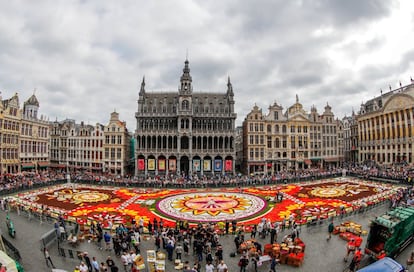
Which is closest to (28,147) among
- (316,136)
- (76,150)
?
(76,150)

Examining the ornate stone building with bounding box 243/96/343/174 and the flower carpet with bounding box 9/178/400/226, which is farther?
the ornate stone building with bounding box 243/96/343/174

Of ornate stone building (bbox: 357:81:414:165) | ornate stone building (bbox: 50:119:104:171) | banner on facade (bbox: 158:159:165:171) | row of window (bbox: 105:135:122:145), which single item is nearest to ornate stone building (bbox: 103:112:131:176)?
row of window (bbox: 105:135:122:145)

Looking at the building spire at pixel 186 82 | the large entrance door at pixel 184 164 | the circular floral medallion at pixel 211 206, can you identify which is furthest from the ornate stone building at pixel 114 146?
the circular floral medallion at pixel 211 206

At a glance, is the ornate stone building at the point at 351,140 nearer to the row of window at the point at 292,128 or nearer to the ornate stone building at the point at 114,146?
the row of window at the point at 292,128

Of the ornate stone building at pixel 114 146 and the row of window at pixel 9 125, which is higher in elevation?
the row of window at pixel 9 125

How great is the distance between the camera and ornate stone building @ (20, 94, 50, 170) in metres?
61.1

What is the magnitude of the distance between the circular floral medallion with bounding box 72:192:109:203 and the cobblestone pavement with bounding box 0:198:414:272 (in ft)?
32.8

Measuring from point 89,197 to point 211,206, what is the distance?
1715 centimetres

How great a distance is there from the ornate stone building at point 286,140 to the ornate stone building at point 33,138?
2008 inches

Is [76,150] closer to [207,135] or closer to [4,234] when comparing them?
[207,135]

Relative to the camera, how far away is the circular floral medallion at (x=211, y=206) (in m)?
27.6

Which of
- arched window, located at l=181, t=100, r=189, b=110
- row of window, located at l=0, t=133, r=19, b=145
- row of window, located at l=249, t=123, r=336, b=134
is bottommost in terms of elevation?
row of window, located at l=0, t=133, r=19, b=145

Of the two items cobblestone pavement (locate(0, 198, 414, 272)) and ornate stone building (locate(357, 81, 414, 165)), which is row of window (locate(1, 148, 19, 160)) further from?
ornate stone building (locate(357, 81, 414, 165))

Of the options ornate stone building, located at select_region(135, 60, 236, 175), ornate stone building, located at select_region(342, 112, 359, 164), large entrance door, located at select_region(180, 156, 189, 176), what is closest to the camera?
ornate stone building, located at select_region(135, 60, 236, 175)
